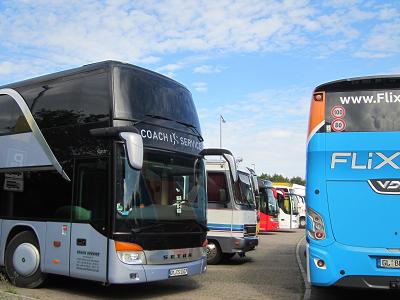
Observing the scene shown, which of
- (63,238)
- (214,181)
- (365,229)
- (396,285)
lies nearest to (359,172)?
(365,229)

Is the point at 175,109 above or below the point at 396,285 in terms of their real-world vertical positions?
above

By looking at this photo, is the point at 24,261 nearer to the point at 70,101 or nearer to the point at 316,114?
the point at 70,101

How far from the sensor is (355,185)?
7.46 metres

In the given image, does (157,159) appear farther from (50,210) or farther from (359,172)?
(359,172)

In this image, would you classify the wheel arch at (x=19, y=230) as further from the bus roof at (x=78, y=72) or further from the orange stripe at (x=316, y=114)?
the orange stripe at (x=316, y=114)

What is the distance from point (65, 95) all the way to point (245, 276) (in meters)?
5.86

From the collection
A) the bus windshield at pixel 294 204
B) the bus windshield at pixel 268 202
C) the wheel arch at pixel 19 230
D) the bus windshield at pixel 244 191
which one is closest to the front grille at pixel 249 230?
the bus windshield at pixel 244 191

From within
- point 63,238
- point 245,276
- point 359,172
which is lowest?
point 245,276

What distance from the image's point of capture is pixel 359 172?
7.48m

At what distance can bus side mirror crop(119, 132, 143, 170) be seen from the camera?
7.53 meters

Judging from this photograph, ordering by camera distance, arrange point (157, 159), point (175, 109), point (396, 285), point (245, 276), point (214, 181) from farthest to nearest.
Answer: point (214, 181)
point (245, 276)
point (175, 109)
point (157, 159)
point (396, 285)

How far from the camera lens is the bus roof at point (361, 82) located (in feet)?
25.1

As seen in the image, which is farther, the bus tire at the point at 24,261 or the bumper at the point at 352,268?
the bus tire at the point at 24,261

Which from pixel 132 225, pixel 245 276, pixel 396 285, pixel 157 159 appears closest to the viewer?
pixel 396 285
